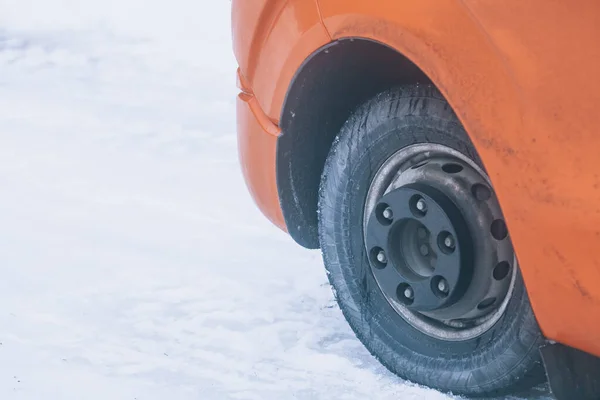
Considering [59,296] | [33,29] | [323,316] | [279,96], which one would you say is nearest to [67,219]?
[59,296]

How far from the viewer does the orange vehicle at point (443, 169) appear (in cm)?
196

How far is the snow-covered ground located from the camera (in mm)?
2920

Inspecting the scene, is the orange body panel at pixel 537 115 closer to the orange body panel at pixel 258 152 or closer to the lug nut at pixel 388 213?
the lug nut at pixel 388 213

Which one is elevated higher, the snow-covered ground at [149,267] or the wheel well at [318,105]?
the wheel well at [318,105]

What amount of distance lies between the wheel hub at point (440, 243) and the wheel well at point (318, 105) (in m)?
0.30

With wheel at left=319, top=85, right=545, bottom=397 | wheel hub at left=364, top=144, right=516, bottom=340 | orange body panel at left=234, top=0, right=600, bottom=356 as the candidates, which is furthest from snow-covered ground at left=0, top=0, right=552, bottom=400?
orange body panel at left=234, top=0, right=600, bottom=356

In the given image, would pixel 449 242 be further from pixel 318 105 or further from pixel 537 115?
pixel 318 105

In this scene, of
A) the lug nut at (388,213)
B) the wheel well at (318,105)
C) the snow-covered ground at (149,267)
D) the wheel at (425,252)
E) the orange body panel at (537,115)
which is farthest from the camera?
the snow-covered ground at (149,267)

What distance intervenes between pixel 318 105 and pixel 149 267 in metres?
1.38

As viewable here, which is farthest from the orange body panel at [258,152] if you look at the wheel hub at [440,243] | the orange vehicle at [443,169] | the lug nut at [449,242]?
the lug nut at [449,242]

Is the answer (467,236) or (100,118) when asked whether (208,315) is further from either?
(100,118)

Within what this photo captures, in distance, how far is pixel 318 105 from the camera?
9.50 ft

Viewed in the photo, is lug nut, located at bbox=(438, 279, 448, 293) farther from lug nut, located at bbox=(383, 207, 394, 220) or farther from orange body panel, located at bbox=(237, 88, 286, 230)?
orange body panel, located at bbox=(237, 88, 286, 230)

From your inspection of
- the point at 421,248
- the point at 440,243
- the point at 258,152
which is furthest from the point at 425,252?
the point at 258,152
